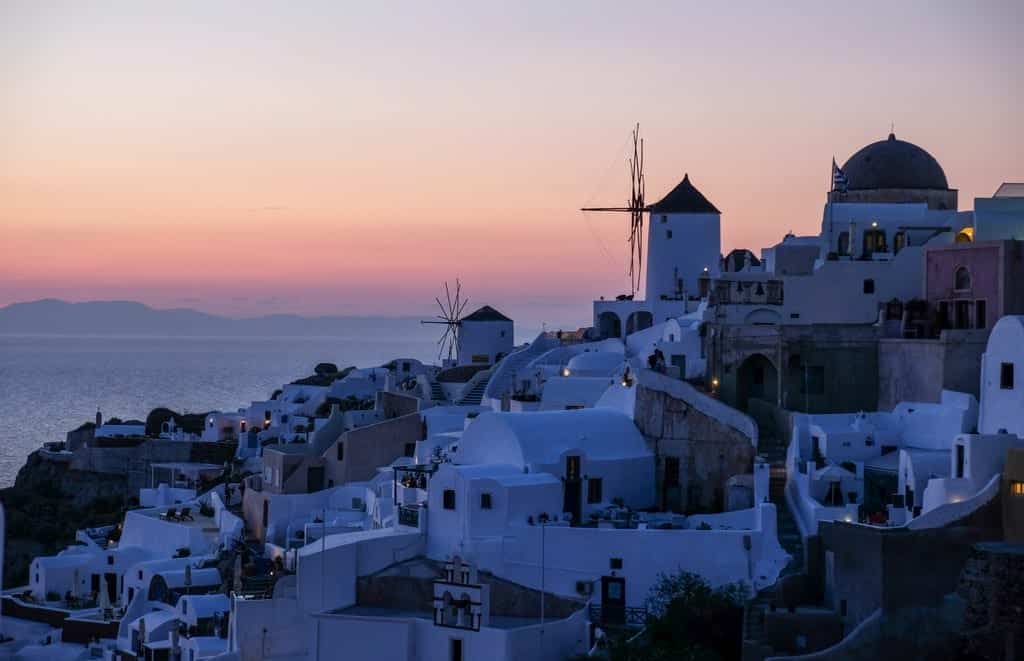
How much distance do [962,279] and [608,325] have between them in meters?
16.1

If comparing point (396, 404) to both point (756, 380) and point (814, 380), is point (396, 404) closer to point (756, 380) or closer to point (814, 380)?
point (756, 380)

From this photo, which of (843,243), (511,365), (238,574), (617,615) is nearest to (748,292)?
(843,243)

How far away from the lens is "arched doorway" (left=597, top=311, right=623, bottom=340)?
4275 centimetres

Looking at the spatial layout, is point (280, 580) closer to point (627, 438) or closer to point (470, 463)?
point (470, 463)

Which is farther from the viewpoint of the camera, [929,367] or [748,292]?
[748,292]

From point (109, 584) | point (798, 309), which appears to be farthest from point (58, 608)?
point (798, 309)

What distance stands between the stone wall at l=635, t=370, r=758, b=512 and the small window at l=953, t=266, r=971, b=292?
4536 millimetres

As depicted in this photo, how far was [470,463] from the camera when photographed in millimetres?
27328

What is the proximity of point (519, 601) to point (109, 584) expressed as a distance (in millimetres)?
13857

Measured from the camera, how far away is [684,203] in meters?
43.4

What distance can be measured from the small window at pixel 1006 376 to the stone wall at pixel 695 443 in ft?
14.9

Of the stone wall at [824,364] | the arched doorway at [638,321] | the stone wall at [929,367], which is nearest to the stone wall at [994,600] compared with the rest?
the stone wall at [929,367]

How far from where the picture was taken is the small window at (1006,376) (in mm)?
23906

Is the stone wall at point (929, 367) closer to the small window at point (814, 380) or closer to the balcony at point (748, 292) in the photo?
the small window at point (814, 380)
